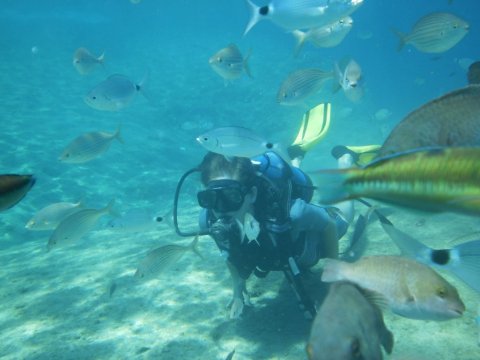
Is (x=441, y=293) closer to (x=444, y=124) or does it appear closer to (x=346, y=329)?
(x=346, y=329)

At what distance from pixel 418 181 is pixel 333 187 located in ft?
0.93

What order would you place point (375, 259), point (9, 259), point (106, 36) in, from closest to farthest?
point (375, 259)
point (9, 259)
point (106, 36)

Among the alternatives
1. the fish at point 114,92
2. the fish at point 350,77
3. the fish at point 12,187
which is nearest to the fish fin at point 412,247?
the fish at point 12,187

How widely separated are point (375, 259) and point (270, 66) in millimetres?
31350

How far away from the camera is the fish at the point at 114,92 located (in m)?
6.15

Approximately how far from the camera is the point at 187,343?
419cm

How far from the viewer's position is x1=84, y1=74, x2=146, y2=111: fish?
615 centimetres

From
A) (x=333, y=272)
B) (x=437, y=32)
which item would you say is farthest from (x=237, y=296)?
(x=437, y=32)

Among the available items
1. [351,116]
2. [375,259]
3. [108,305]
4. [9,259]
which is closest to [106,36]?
[351,116]

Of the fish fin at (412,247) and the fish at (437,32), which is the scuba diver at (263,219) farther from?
the fish at (437,32)

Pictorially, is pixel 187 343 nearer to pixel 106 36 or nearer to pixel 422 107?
pixel 422 107

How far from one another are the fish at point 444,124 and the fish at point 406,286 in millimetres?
1093

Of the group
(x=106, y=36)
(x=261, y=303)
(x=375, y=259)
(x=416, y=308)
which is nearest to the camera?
(x=416, y=308)

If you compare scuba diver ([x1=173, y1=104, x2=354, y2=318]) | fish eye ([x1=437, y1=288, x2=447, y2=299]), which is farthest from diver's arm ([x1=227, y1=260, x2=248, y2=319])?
fish eye ([x1=437, y1=288, x2=447, y2=299])
